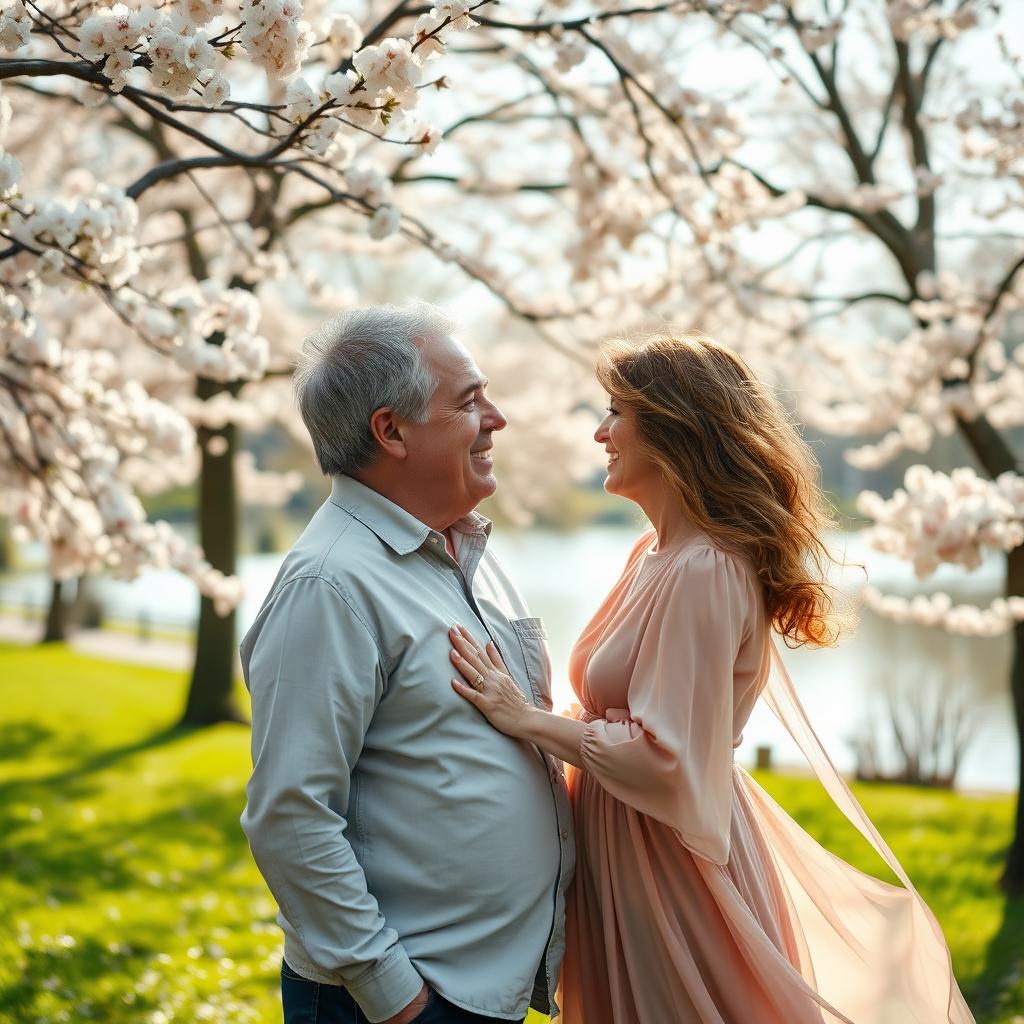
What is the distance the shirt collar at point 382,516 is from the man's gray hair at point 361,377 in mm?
46

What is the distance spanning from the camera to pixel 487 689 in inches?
83.4

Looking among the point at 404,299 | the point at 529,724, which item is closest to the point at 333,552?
the point at 529,724

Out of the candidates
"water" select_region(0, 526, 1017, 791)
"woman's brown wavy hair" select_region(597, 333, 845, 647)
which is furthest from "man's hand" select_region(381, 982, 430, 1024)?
"woman's brown wavy hair" select_region(597, 333, 845, 647)

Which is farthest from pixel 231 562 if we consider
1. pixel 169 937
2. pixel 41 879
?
pixel 169 937

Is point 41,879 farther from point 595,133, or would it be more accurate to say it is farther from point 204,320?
point 595,133

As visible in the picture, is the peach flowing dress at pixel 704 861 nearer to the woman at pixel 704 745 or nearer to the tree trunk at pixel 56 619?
the woman at pixel 704 745

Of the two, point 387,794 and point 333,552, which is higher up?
point 333,552

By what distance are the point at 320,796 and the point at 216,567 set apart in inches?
311

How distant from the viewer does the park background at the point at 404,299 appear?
272 cm

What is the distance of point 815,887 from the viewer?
2475 mm

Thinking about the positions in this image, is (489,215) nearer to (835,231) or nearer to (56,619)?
(835,231)

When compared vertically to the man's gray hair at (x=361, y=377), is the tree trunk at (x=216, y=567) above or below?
below

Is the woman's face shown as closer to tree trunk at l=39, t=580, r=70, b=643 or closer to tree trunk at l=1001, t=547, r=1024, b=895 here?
tree trunk at l=1001, t=547, r=1024, b=895

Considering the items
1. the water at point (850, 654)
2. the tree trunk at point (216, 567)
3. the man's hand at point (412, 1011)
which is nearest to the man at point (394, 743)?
the man's hand at point (412, 1011)
